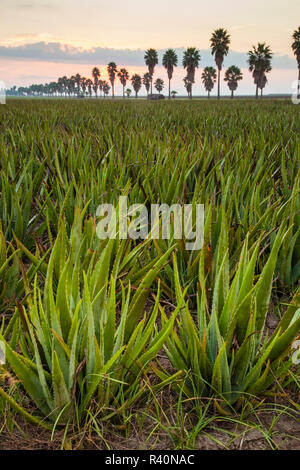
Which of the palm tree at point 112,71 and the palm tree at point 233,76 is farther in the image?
the palm tree at point 112,71

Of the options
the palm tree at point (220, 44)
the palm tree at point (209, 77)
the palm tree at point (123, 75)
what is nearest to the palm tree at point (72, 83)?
the palm tree at point (123, 75)

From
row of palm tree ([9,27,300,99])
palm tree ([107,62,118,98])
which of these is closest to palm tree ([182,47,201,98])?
row of palm tree ([9,27,300,99])

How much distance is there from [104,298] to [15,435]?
46 centimetres

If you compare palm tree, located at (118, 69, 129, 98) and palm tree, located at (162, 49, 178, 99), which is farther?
palm tree, located at (118, 69, 129, 98)

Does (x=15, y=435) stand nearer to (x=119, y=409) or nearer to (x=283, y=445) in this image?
(x=119, y=409)

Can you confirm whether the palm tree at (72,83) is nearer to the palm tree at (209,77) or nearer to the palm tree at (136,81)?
the palm tree at (136,81)

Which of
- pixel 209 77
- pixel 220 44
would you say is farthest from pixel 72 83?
pixel 220 44

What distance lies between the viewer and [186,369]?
52.2 inches
